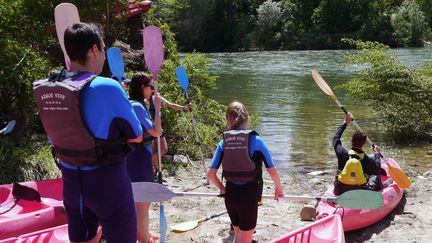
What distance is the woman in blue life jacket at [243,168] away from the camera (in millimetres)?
2846

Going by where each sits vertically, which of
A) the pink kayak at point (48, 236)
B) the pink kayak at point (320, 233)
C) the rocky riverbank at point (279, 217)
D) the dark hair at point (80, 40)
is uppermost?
the dark hair at point (80, 40)

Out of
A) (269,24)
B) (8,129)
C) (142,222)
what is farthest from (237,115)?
(269,24)

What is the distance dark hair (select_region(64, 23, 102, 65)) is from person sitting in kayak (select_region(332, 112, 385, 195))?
2568 millimetres

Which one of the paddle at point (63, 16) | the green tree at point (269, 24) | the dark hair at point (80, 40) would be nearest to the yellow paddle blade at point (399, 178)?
the paddle at point (63, 16)

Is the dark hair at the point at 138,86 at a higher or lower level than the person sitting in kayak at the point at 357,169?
higher

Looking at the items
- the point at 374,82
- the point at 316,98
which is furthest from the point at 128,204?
the point at 316,98

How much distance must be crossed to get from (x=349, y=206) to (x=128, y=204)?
1.73m

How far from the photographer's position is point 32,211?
3.78 meters

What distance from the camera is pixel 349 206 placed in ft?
10.9

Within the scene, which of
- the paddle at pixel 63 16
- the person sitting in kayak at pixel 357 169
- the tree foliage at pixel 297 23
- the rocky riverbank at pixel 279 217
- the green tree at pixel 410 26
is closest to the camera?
the paddle at pixel 63 16

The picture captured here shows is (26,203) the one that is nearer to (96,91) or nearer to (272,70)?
(96,91)

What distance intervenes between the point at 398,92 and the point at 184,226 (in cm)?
545

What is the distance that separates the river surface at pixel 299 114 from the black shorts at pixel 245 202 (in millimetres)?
3515

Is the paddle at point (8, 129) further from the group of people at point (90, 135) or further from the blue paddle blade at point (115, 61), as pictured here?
the group of people at point (90, 135)
